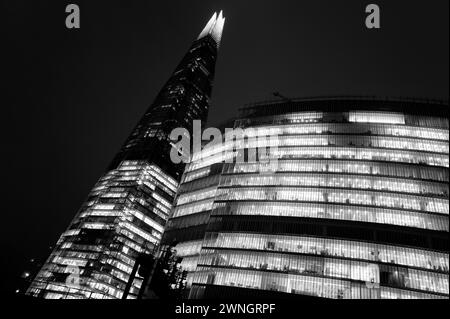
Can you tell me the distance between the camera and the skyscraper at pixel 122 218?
102938 mm

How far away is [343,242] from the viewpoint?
178ft

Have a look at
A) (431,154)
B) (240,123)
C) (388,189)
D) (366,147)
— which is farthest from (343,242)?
(240,123)

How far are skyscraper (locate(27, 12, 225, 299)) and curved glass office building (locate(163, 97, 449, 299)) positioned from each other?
43.0 meters

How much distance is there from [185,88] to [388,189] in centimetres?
13368

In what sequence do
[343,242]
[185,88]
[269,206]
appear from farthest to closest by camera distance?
1. [185,88]
2. [269,206]
3. [343,242]

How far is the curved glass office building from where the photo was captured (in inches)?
2008

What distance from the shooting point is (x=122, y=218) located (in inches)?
4528

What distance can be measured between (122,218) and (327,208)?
3185 inches

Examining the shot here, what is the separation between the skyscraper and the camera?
102938 millimetres

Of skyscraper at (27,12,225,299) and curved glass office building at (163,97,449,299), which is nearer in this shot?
curved glass office building at (163,97,449,299)

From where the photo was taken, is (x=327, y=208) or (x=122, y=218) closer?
(x=327, y=208)

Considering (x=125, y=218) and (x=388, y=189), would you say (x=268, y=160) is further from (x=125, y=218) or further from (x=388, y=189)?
(x=125, y=218)
